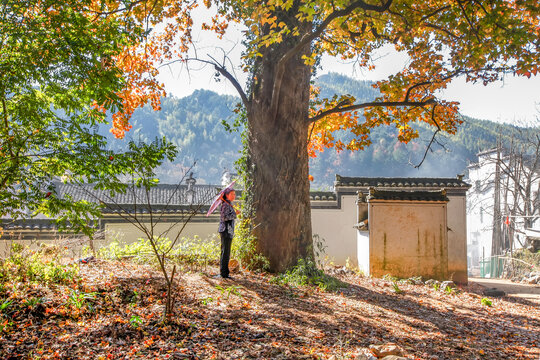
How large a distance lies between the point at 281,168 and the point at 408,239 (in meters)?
5.36

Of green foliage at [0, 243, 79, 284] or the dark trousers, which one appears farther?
the dark trousers

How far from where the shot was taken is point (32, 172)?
470 centimetres

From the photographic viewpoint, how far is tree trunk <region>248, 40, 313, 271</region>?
24.8ft

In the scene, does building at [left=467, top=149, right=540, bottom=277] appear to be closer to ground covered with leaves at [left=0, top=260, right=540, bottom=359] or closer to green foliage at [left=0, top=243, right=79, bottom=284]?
ground covered with leaves at [left=0, top=260, right=540, bottom=359]

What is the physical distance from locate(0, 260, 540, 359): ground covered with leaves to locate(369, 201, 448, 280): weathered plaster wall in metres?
4.32

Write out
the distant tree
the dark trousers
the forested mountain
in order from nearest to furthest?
the distant tree < the dark trousers < the forested mountain

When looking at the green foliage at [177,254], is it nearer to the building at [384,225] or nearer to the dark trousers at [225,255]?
the building at [384,225]

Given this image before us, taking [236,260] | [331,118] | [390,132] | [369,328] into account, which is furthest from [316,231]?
[390,132]

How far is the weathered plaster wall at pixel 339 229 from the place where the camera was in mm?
17125

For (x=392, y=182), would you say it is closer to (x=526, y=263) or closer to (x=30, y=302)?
(x=526, y=263)

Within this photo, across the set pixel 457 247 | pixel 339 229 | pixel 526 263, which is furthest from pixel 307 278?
pixel 526 263

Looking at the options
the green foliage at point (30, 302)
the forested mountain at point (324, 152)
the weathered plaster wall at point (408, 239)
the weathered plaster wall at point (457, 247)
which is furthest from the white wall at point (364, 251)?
the forested mountain at point (324, 152)

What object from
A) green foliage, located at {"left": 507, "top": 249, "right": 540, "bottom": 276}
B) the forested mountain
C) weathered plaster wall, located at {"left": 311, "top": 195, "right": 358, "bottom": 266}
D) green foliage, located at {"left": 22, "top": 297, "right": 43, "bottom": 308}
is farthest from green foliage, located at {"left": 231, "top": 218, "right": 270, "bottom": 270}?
the forested mountain

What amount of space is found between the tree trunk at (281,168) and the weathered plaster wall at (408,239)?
4.08 meters
